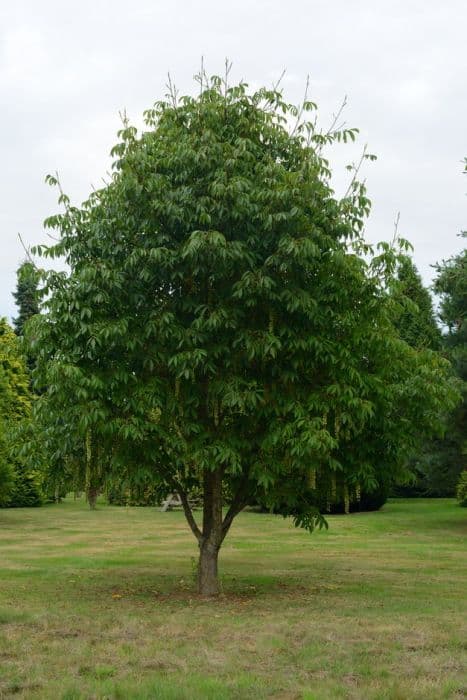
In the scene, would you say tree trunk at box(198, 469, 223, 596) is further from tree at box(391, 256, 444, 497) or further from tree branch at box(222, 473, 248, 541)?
tree at box(391, 256, 444, 497)

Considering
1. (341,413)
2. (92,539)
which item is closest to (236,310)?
(341,413)

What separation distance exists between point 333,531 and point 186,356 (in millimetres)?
18199

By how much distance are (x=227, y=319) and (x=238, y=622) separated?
167 inches

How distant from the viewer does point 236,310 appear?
40.0 ft

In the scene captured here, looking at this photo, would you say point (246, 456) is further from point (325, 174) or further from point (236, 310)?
point (325, 174)

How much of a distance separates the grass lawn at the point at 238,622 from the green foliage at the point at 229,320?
6.51ft

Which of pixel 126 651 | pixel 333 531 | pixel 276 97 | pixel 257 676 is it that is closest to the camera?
pixel 257 676

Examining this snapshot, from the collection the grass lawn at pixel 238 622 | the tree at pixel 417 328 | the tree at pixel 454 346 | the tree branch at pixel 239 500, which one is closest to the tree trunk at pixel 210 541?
the tree branch at pixel 239 500

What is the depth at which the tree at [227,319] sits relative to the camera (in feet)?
39.2

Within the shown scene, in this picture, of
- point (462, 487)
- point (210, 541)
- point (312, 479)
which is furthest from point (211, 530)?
point (462, 487)

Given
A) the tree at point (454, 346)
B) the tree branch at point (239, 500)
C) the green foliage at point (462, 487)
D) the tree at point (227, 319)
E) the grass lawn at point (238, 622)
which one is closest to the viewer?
the grass lawn at point (238, 622)

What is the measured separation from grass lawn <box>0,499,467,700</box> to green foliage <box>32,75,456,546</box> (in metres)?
1.98

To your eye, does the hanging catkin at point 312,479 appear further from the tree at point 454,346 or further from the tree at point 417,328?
the tree at point 454,346

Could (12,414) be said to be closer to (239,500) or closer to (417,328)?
(417,328)
